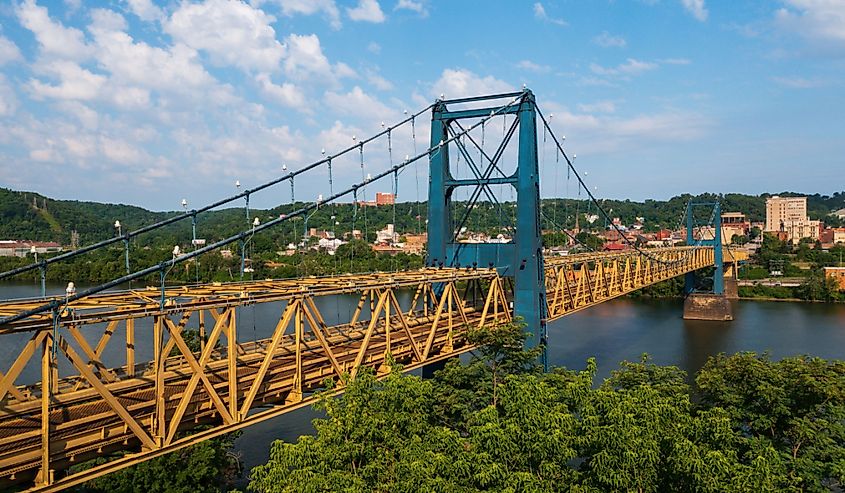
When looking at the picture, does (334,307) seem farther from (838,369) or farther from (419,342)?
(838,369)

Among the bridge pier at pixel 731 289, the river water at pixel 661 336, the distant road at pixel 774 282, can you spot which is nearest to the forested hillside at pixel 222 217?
the bridge pier at pixel 731 289

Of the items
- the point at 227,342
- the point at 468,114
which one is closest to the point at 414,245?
the point at 468,114

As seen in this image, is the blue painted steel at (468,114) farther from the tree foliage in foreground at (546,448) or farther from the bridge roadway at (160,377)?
the tree foliage in foreground at (546,448)

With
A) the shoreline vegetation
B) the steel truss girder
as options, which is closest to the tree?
the shoreline vegetation

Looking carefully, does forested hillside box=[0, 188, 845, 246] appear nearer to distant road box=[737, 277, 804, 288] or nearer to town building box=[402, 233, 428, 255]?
town building box=[402, 233, 428, 255]

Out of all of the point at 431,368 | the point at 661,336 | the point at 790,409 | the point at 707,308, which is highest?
the point at 790,409

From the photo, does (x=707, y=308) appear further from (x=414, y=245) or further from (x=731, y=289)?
(x=414, y=245)
